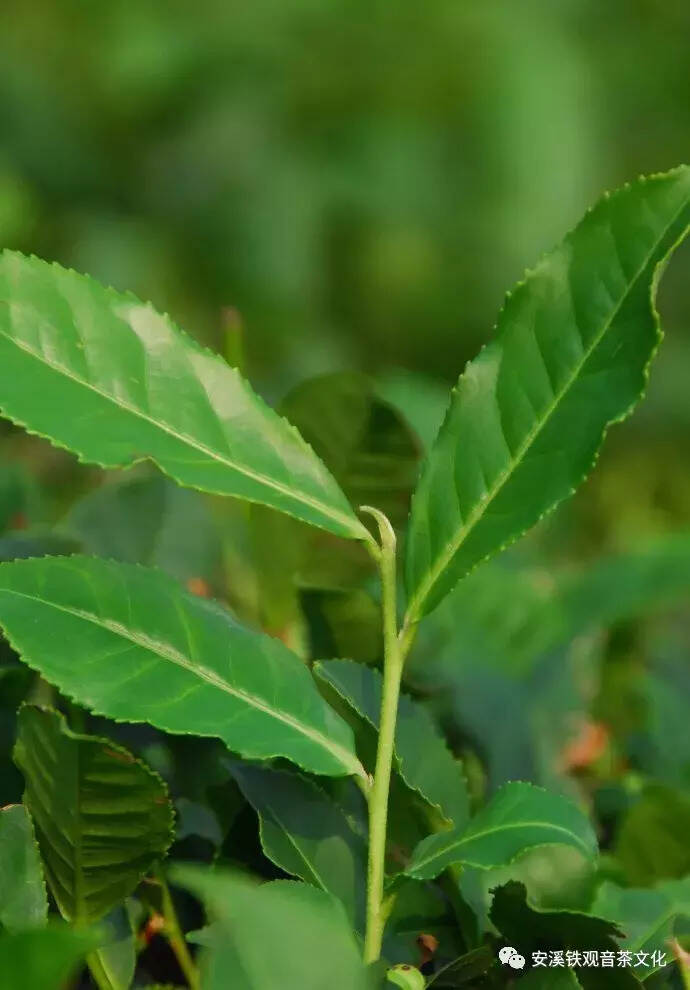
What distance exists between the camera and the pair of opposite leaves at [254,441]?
0.47m

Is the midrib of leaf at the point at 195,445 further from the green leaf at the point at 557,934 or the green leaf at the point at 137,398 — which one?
the green leaf at the point at 557,934

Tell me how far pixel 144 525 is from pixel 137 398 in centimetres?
25

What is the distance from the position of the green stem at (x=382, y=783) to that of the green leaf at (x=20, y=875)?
0.11m

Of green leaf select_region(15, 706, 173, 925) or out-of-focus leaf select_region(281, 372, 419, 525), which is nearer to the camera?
green leaf select_region(15, 706, 173, 925)

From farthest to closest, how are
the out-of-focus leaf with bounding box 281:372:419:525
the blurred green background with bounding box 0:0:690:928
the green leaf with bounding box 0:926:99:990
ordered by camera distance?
1. the blurred green background with bounding box 0:0:690:928
2. the out-of-focus leaf with bounding box 281:372:419:525
3. the green leaf with bounding box 0:926:99:990

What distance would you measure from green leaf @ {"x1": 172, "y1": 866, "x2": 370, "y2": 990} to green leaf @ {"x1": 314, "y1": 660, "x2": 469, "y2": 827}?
0.13 meters

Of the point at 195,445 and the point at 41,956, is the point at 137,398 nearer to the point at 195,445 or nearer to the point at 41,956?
the point at 195,445

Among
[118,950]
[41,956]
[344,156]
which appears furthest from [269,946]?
[344,156]

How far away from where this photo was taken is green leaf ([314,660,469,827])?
1.70 feet

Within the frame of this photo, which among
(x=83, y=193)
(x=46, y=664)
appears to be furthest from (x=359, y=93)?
(x=46, y=664)

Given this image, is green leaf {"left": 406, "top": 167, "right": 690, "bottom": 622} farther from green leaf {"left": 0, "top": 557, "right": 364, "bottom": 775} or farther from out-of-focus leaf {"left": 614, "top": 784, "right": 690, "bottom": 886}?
out-of-focus leaf {"left": 614, "top": 784, "right": 690, "bottom": 886}

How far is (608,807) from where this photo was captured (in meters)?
0.67

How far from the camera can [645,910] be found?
53 centimetres

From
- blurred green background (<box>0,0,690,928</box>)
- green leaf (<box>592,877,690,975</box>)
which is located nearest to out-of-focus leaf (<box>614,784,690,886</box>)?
green leaf (<box>592,877,690,975</box>)
